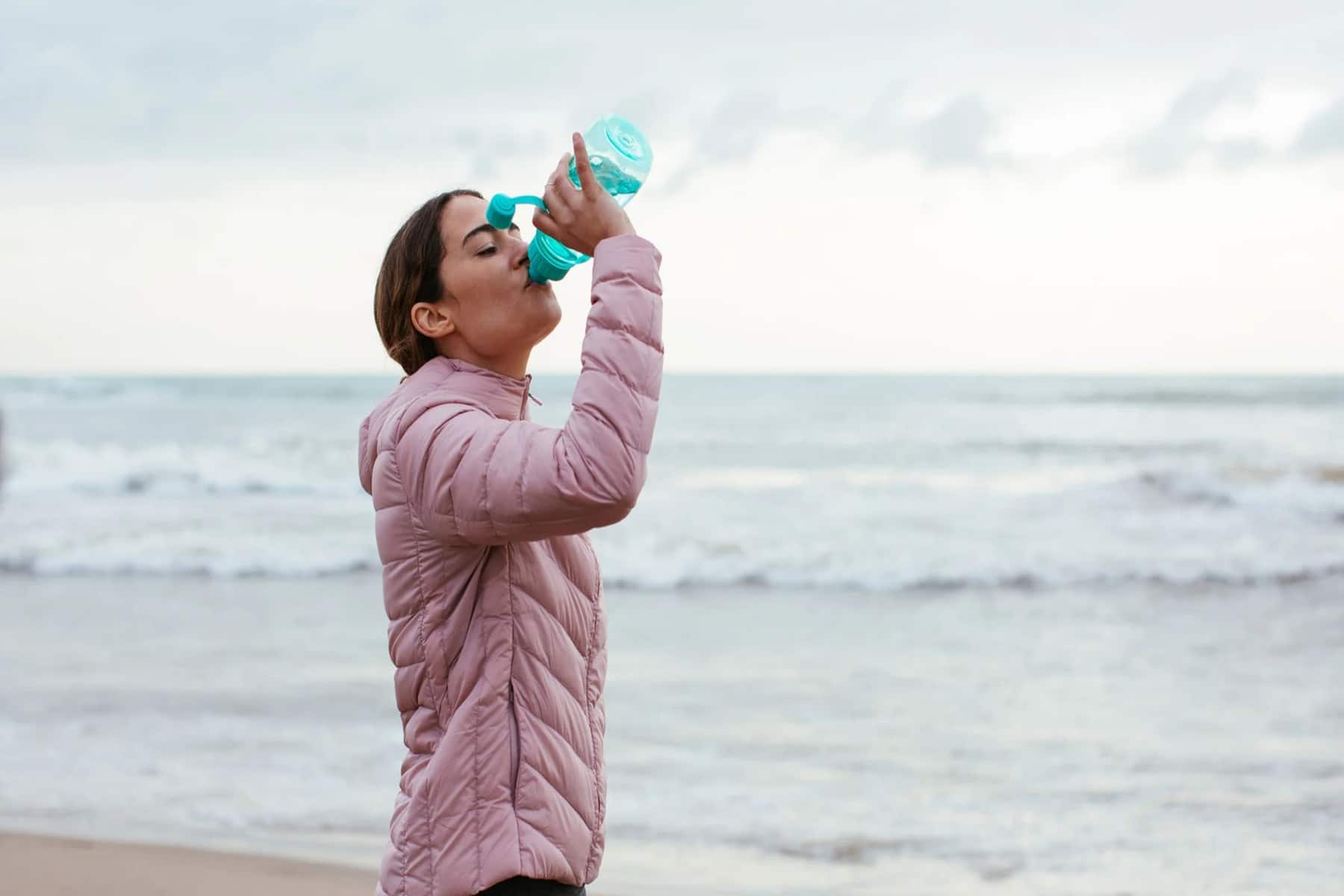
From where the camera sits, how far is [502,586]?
5.78 feet

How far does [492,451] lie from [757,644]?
668 cm

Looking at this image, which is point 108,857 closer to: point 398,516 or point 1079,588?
point 398,516

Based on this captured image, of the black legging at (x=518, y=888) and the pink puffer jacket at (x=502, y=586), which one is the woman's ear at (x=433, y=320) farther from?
the black legging at (x=518, y=888)

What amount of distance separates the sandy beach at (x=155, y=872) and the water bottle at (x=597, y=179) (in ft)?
9.71

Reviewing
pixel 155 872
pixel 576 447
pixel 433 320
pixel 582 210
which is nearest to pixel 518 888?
pixel 576 447

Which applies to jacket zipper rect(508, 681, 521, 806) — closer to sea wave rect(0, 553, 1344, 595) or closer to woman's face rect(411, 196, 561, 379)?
woman's face rect(411, 196, 561, 379)

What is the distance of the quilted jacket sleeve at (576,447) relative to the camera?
1605 mm

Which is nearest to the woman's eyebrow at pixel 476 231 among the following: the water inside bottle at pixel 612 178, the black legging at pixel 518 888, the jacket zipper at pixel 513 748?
the water inside bottle at pixel 612 178

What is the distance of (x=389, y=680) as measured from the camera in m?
A: 7.01

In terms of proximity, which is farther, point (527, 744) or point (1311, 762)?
point (1311, 762)

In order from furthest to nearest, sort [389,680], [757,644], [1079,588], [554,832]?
[1079,588], [757,644], [389,680], [554,832]

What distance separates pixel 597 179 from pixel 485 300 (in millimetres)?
238

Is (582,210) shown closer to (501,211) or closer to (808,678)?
(501,211)

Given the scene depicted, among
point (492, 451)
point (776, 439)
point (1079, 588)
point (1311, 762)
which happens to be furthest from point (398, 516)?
point (776, 439)
